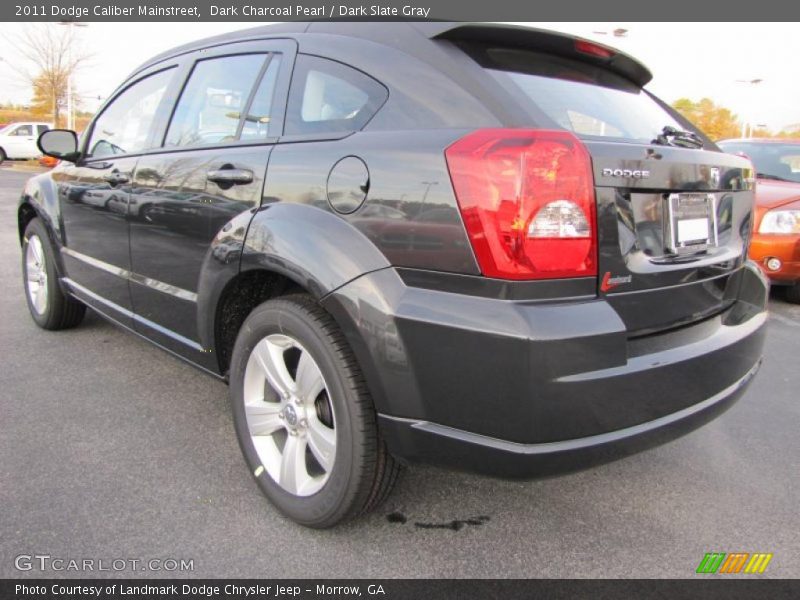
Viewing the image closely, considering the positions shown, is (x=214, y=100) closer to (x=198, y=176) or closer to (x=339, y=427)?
(x=198, y=176)

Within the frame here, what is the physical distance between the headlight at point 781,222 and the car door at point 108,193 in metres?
4.90

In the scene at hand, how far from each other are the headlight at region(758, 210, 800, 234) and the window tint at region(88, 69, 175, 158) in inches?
193

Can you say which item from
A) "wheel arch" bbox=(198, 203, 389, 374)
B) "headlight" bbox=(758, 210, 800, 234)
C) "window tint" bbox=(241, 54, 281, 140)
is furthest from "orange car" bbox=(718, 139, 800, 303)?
Answer: "wheel arch" bbox=(198, 203, 389, 374)

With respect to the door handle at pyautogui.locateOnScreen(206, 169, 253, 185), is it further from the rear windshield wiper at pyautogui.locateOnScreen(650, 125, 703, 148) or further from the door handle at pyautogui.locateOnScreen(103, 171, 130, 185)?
the rear windshield wiper at pyautogui.locateOnScreen(650, 125, 703, 148)

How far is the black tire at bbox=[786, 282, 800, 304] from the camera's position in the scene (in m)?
5.61

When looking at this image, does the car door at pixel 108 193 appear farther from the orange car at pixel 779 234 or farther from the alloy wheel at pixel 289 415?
the orange car at pixel 779 234

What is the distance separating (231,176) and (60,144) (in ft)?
6.64

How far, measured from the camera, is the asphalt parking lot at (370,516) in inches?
78.8

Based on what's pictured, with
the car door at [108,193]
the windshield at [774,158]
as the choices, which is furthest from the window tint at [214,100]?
the windshield at [774,158]

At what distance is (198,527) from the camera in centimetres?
213

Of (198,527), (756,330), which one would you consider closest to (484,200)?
(756,330)
